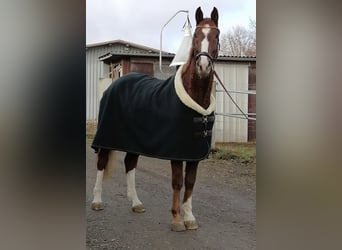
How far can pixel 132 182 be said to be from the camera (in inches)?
54.7

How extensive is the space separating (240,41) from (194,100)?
10.4 inches

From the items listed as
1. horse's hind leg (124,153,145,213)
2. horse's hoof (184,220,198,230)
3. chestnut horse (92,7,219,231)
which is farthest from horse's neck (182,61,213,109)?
horse's hoof (184,220,198,230)

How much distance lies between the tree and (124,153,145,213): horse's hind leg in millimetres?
484

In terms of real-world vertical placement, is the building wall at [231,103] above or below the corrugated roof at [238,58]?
below

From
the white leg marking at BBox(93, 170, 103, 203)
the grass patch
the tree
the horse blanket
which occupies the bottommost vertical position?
the white leg marking at BBox(93, 170, 103, 203)

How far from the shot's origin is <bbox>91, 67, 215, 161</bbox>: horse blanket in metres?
1.37

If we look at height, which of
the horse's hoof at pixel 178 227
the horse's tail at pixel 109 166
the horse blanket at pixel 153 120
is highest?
the horse blanket at pixel 153 120

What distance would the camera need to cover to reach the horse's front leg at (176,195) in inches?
54.7

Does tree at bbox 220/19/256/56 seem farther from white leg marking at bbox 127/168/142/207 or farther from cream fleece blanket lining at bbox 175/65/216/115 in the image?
white leg marking at bbox 127/168/142/207

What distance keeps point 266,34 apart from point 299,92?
225mm

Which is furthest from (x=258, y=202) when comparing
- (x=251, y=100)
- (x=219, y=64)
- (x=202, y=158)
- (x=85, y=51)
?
(x=85, y=51)

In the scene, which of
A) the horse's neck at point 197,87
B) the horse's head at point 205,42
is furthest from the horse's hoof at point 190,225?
the horse's head at point 205,42

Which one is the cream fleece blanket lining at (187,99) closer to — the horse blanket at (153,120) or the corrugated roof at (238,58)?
the horse blanket at (153,120)

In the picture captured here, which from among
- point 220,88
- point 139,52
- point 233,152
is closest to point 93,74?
point 139,52
